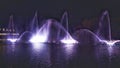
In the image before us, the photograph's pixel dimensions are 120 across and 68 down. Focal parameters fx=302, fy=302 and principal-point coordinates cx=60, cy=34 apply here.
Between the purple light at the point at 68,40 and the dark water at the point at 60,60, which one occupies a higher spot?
the purple light at the point at 68,40

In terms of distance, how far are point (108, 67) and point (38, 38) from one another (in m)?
88.1

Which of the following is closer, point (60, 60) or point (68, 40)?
point (60, 60)

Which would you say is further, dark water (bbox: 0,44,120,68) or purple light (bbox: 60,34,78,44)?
purple light (bbox: 60,34,78,44)

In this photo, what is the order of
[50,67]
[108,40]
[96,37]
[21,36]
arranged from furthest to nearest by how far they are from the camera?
[21,36] < [96,37] < [108,40] < [50,67]

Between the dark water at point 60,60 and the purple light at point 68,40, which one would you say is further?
the purple light at point 68,40

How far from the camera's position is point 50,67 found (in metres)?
41.1

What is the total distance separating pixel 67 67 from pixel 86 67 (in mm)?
2607

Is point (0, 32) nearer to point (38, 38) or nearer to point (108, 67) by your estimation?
point (38, 38)

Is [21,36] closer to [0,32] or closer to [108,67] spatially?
[0,32]

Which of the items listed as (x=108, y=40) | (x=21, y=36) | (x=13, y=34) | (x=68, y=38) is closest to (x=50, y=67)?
(x=108, y=40)

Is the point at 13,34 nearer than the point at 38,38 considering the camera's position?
No

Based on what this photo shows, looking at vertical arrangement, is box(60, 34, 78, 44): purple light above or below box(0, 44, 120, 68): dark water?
above

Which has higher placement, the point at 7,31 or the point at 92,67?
the point at 7,31

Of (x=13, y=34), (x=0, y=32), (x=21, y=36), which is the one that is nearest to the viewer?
(x=21, y=36)
